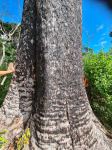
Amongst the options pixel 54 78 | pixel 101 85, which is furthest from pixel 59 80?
pixel 101 85

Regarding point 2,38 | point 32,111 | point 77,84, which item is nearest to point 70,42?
point 77,84

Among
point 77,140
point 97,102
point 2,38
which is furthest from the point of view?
point 2,38

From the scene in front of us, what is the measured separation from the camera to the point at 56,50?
349cm

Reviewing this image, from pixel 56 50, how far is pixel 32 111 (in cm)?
91

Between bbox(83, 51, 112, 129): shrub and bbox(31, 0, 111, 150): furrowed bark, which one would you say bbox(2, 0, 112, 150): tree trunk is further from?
Answer: bbox(83, 51, 112, 129): shrub

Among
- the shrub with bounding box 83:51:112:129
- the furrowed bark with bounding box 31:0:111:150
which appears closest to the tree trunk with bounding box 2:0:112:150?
the furrowed bark with bounding box 31:0:111:150

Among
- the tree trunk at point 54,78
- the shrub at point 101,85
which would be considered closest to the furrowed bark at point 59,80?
the tree trunk at point 54,78

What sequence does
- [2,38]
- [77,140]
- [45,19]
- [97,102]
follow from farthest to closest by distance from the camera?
[2,38] → [97,102] → [77,140] → [45,19]

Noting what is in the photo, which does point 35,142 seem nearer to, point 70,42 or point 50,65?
point 50,65

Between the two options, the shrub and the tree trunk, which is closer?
the tree trunk

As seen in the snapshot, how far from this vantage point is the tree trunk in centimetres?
350

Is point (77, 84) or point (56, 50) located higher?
point (56, 50)

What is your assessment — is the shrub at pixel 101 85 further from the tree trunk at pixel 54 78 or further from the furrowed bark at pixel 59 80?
the furrowed bark at pixel 59 80

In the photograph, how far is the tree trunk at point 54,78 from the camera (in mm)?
3504
